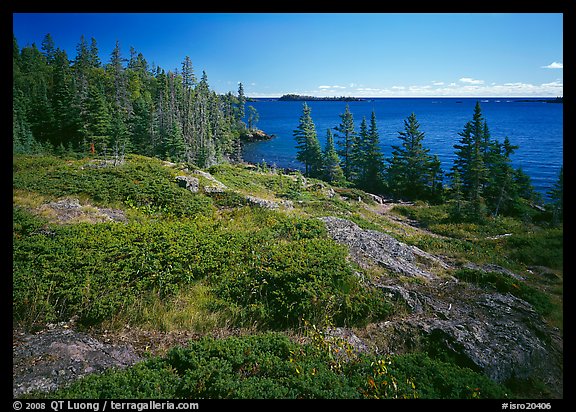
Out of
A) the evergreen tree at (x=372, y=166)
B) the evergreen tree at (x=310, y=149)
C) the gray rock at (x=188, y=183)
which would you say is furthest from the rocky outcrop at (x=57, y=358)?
the evergreen tree at (x=310, y=149)

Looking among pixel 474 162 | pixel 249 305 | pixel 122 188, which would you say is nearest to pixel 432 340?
pixel 249 305

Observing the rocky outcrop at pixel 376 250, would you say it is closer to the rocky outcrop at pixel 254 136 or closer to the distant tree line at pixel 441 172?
the distant tree line at pixel 441 172

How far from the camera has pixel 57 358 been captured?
487 centimetres

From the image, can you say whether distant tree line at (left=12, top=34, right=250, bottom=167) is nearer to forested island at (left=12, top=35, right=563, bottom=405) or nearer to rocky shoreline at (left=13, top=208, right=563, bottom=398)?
forested island at (left=12, top=35, right=563, bottom=405)

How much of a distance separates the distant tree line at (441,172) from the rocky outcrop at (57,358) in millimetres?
26379

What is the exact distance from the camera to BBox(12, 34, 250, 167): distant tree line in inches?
1777

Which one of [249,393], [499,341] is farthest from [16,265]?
[499,341]

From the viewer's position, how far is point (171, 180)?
1727 centimetres

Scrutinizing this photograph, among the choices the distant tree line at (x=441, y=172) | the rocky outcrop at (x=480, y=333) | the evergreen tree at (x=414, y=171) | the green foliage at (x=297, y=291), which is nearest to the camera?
the rocky outcrop at (x=480, y=333)

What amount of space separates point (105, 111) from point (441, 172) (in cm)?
4773

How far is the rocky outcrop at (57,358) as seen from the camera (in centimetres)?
443

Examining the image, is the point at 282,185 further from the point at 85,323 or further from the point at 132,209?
the point at 85,323

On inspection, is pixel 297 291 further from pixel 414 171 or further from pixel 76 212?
pixel 414 171
